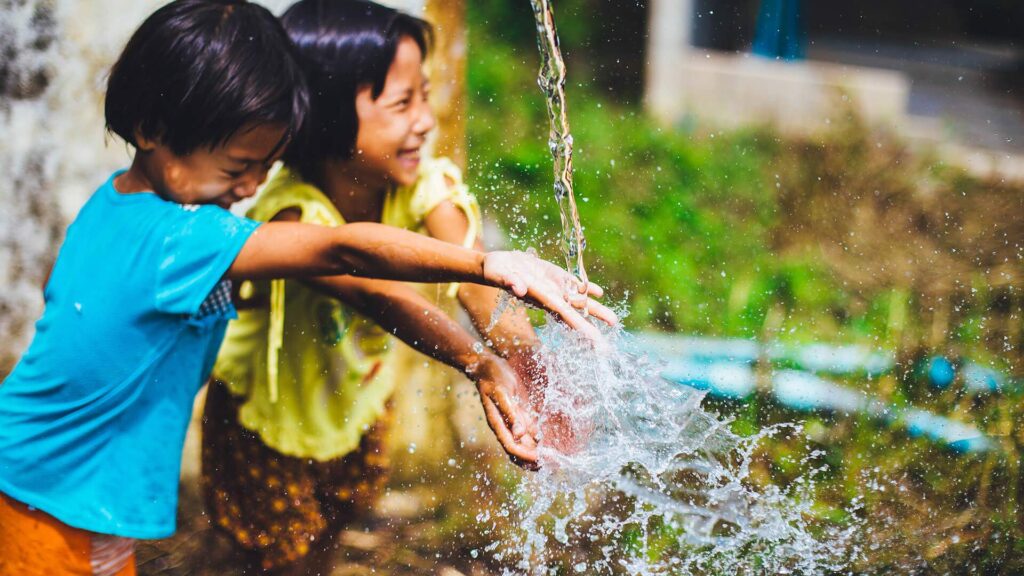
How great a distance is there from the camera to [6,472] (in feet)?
5.96

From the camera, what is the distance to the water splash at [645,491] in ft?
7.00

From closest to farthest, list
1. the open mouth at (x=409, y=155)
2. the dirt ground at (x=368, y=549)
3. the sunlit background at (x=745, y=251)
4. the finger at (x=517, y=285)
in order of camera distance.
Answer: the finger at (x=517, y=285) → the open mouth at (x=409, y=155) → the dirt ground at (x=368, y=549) → the sunlit background at (x=745, y=251)

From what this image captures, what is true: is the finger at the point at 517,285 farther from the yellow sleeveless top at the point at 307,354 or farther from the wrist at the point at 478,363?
the yellow sleeveless top at the point at 307,354

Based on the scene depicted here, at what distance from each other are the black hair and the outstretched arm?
30 cm

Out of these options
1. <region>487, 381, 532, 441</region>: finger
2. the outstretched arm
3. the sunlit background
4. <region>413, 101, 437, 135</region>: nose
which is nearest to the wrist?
the outstretched arm

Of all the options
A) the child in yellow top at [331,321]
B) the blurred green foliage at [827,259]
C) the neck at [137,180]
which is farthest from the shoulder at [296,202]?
the blurred green foliage at [827,259]

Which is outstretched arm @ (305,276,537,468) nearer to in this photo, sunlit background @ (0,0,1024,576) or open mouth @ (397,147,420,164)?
open mouth @ (397,147,420,164)

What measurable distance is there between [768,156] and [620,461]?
314 centimetres

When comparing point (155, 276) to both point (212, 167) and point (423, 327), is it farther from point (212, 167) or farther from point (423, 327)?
point (423, 327)

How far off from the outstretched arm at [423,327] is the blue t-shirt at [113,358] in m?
0.36

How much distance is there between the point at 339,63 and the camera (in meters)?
2.26

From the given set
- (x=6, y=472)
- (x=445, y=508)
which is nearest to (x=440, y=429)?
(x=445, y=508)

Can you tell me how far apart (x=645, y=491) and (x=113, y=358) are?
1466mm

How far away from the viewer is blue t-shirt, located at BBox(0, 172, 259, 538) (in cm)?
177
